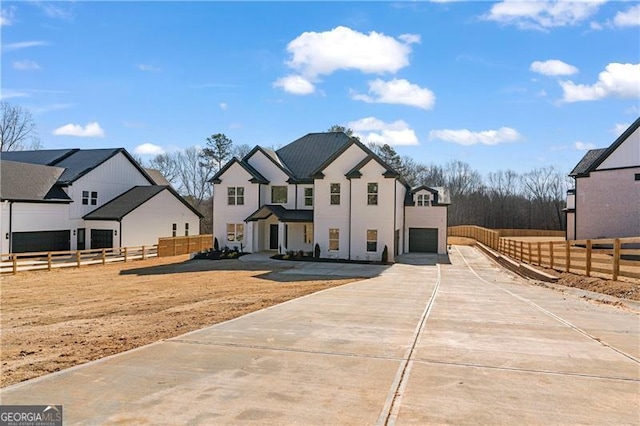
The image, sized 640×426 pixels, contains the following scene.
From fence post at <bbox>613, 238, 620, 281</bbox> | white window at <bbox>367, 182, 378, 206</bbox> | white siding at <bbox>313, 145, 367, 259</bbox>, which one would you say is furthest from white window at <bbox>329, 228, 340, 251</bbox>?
fence post at <bbox>613, 238, 620, 281</bbox>

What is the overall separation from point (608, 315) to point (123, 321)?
37.2 ft

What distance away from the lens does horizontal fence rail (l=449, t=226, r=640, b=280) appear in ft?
45.6

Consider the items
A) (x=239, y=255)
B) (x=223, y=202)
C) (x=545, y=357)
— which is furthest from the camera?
(x=223, y=202)

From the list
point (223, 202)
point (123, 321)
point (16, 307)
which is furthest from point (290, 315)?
point (223, 202)

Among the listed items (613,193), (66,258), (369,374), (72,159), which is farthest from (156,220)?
(369,374)

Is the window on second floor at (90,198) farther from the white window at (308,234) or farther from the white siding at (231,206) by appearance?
the white window at (308,234)

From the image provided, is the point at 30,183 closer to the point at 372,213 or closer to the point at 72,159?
the point at 72,159

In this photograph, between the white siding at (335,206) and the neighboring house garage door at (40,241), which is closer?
the white siding at (335,206)

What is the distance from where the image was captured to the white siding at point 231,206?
109 ft

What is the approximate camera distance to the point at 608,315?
10.4m

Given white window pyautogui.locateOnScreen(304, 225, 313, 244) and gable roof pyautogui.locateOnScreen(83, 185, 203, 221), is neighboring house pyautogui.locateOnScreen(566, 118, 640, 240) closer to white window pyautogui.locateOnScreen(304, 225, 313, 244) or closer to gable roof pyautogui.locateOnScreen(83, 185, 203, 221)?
white window pyautogui.locateOnScreen(304, 225, 313, 244)

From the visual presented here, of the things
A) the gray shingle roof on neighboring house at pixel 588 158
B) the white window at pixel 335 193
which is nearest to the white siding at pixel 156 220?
the white window at pixel 335 193

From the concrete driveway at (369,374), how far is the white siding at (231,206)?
23.6m

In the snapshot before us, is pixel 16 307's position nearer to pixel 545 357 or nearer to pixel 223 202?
pixel 545 357
